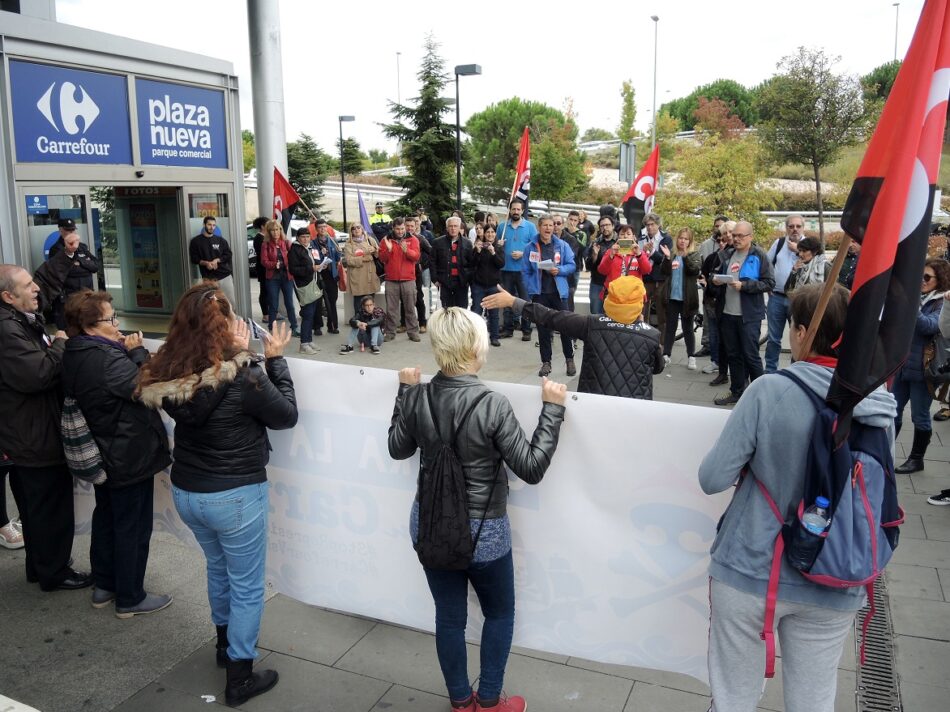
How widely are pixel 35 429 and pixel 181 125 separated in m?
8.90

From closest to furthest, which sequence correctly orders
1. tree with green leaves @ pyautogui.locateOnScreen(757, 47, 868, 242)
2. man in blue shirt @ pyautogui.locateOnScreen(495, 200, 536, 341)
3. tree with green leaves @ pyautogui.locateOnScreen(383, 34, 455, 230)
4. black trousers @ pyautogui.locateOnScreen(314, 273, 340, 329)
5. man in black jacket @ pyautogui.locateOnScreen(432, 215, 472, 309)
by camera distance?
→ man in blue shirt @ pyautogui.locateOnScreen(495, 200, 536, 341) → man in black jacket @ pyautogui.locateOnScreen(432, 215, 472, 309) → black trousers @ pyautogui.locateOnScreen(314, 273, 340, 329) → tree with green leaves @ pyautogui.locateOnScreen(757, 47, 868, 242) → tree with green leaves @ pyautogui.locateOnScreen(383, 34, 455, 230)

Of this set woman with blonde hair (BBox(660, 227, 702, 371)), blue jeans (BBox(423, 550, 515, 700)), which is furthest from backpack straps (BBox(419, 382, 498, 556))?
woman with blonde hair (BBox(660, 227, 702, 371))

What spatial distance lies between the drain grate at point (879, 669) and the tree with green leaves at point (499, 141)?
1736 inches

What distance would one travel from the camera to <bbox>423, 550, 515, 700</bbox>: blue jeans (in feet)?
10.8

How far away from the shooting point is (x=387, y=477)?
3.88 meters

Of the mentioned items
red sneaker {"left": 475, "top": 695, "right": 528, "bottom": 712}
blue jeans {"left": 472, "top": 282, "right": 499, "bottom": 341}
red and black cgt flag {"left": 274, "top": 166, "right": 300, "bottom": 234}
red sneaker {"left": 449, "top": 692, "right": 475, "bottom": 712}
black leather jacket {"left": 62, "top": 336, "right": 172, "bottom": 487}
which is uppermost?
red and black cgt flag {"left": 274, "top": 166, "right": 300, "bottom": 234}

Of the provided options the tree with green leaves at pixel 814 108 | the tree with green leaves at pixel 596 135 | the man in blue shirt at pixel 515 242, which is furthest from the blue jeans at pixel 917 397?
the tree with green leaves at pixel 596 135

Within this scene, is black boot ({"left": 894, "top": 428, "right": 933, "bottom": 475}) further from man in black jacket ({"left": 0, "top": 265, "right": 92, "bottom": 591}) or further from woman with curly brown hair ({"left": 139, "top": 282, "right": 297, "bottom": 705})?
man in black jacket ({"left": 0, "top": 265, "right": 92, "bottom": 591})

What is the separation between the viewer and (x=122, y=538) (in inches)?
171

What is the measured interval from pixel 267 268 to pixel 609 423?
10543 mm

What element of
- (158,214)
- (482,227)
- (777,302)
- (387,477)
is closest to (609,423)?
(387,477)

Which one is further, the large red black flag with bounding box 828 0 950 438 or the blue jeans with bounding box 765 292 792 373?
the blue jeans with bounding box 765 292 792 373

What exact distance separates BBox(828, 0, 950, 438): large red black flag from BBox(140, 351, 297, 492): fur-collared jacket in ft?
7.26

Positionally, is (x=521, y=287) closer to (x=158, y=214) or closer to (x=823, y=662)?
(x=158, y=214)
